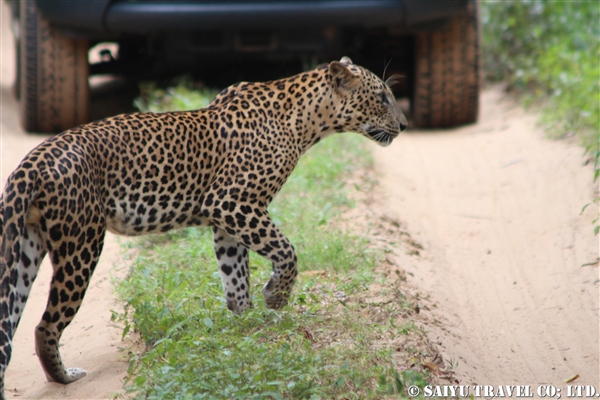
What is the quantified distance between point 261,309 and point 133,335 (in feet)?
2.60

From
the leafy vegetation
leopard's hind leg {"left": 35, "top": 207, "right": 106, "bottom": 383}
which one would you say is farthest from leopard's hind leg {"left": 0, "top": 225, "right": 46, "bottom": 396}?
the leafy vegetation

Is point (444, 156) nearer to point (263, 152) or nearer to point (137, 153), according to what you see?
point (263, 152)

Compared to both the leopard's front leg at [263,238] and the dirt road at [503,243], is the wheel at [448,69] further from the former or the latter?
the leopard's front leg at [263,238]

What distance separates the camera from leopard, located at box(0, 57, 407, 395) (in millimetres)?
3893

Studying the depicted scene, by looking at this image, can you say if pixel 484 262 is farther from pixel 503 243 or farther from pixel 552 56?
pixel 552 56

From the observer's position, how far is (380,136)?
16.2ft

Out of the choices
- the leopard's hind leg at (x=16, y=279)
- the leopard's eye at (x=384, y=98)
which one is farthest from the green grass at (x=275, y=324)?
the leopard's eye at (x=384, y=98)

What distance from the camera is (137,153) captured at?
431 cm

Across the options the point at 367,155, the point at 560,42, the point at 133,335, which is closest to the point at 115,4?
the point at 367,155

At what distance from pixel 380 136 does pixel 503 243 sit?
191 centimetres

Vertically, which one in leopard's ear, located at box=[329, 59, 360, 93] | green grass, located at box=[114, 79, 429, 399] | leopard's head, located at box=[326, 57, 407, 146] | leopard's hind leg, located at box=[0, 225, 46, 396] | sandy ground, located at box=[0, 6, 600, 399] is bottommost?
sandy ground, located at box=[0, 6, 600, 399]

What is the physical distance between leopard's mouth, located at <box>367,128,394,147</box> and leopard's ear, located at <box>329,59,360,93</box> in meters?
0.31

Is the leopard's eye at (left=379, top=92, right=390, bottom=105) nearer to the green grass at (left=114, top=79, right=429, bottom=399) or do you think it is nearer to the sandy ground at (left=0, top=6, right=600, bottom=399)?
the green grass at (left=114, top=79, right=429, bottom=399)

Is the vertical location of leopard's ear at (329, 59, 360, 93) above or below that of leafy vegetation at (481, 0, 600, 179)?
above
